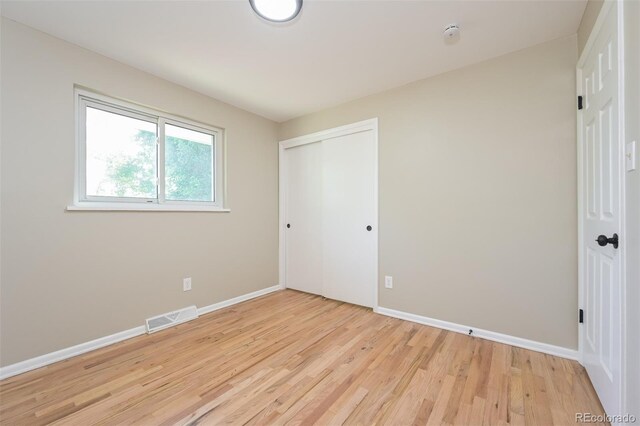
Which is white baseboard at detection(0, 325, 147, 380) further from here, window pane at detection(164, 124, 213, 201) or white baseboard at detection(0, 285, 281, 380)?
window pane at detection(164, 124, 213, 201)

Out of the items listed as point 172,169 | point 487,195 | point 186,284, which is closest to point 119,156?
point 172,169

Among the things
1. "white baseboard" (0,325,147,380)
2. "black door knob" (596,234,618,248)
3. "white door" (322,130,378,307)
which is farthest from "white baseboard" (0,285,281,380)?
"black door knob" (596,234,618,248)

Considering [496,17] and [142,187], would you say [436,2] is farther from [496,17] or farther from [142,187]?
[142,187]

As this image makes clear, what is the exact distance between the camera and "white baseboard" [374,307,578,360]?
1.91 meters

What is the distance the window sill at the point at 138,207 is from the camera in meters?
2.05

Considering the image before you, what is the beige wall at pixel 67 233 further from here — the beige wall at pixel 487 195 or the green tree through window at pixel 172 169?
the beige wall at pixel 487 195

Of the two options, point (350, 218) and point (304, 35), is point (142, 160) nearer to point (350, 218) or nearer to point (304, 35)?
point (304, 35)

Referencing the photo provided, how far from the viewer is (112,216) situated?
86.4 inches

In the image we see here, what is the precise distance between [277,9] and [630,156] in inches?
77.2

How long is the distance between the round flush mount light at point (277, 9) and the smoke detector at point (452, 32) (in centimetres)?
105

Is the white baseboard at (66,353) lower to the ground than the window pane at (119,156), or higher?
lower

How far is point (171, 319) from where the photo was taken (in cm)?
251

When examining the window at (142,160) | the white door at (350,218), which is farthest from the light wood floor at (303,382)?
the window at (142,160)

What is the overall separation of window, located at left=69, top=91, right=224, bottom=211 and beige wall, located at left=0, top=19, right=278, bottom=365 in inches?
4.5
